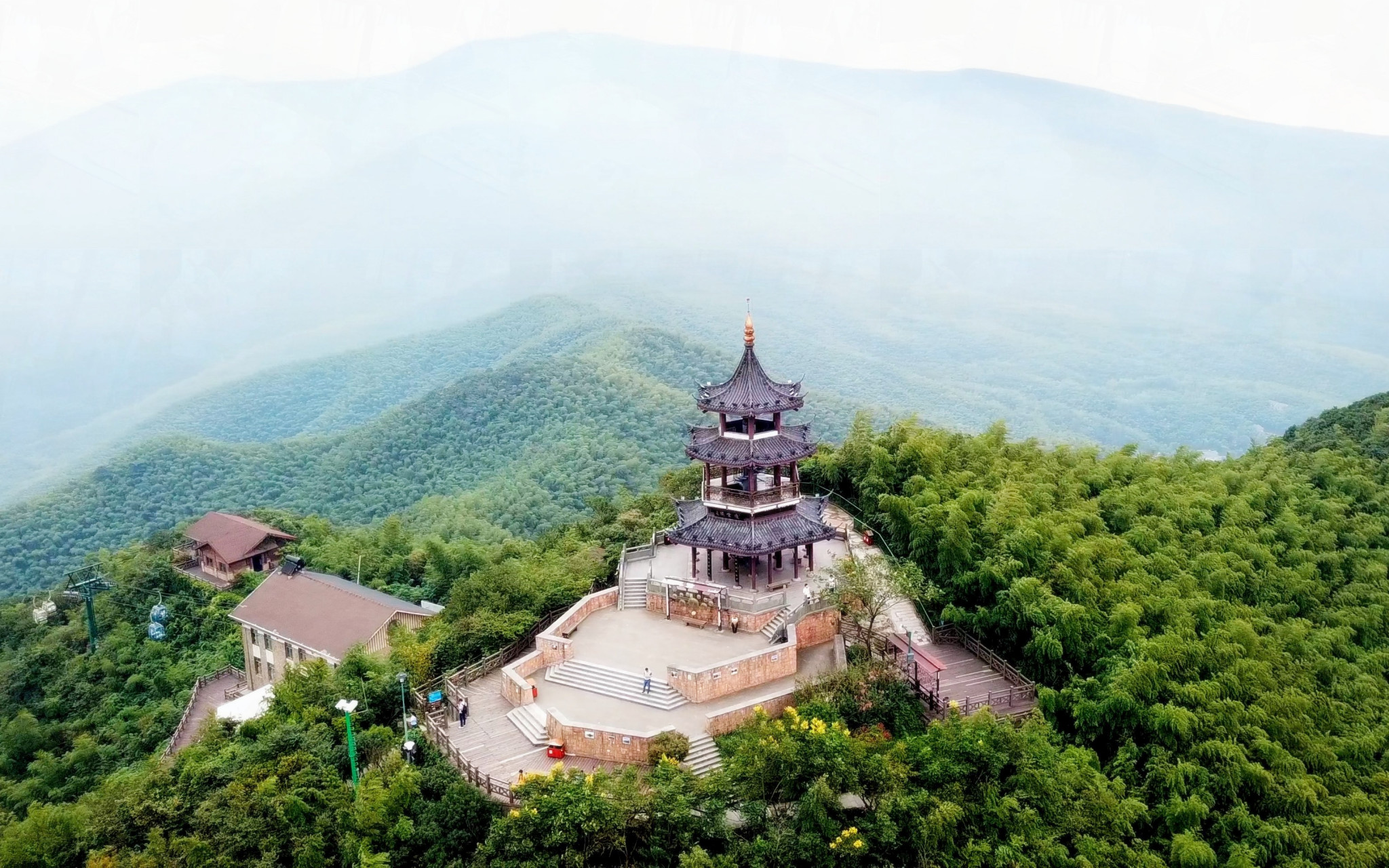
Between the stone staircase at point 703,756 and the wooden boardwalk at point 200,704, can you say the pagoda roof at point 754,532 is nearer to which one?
the stone staircase at point 703,756

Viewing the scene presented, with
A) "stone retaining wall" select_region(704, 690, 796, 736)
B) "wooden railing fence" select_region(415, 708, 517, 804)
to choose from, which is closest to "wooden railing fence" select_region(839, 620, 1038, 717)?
"stone retaining wall" select_region(704, 690, 796, 736)

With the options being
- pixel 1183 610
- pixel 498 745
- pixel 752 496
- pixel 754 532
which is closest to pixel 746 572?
pixel 754 532

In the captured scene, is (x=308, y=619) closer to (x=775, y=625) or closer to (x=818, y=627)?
(x=775, y=625)

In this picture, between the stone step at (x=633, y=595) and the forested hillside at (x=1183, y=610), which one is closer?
the forested hillside at (x=1183, y=610)

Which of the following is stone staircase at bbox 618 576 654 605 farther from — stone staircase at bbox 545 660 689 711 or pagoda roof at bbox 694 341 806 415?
pagoda roof at bbox 694 341 806 415

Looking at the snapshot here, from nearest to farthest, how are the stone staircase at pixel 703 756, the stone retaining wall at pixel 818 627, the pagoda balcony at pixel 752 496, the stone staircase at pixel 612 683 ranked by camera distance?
the stone staircase at pixel 703 756, the stone staircase at pixel 612 683, the stone retaining wall at pixel 818 627, the pagoda balcony at pixel 752 496

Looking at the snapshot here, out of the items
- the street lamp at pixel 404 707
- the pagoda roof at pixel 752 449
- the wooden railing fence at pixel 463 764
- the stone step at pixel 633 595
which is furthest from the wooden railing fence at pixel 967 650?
the street lamp at pixel 404 707
